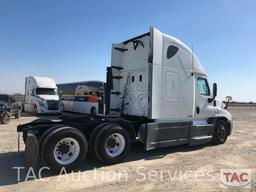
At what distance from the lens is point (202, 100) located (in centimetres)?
1031

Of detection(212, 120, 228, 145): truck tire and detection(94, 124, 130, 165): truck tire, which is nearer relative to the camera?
detection(94, 124, 130, 165): truck tire

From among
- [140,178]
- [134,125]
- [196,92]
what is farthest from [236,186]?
[196,92]

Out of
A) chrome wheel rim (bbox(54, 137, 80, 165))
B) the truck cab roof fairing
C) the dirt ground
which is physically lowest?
the dirt ground

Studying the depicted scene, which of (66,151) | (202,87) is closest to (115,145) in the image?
(66,151)

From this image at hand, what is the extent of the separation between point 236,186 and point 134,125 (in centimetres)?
386

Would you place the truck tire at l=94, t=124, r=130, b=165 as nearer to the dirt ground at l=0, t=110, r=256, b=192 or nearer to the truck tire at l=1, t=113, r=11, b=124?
the dirt ground at l=0, t=110, r=256, b=192

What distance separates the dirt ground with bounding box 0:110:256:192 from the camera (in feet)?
19.2

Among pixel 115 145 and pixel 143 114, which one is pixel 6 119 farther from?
pixel 115 145

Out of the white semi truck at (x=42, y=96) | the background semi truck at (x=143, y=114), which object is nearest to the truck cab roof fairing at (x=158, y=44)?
the background semi truck at (x=143, y=114)

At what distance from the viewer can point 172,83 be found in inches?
361

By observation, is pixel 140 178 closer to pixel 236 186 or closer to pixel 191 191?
pixel 191 191

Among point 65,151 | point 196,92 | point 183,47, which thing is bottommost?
point 65,151

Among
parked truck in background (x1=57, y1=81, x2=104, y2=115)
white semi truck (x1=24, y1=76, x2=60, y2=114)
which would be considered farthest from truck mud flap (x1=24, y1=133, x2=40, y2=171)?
white semi truck (x1=24, y1=76, x2=60, y2=114)

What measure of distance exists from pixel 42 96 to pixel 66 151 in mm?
18069
